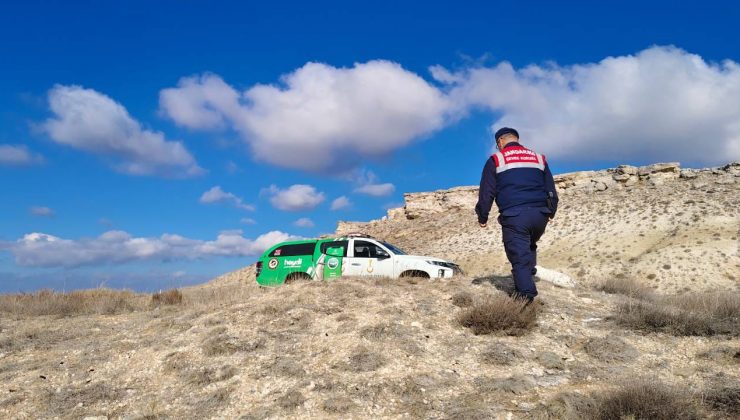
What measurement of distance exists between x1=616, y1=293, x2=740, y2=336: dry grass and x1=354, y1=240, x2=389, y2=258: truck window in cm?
688

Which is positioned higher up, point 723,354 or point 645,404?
point 723,354

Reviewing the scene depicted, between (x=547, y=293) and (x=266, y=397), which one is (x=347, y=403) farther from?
(x=547, y=293)

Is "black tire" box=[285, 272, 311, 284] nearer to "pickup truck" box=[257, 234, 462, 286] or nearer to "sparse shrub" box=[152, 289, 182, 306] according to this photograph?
"pickup truck" box=[257, 234, 462, 286]

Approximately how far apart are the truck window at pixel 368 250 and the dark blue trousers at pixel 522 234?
6483mm

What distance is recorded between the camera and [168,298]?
43.7 ft

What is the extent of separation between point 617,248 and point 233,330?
2756 centimetres

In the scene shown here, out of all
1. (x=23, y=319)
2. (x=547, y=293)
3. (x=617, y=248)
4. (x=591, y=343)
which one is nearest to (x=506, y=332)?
(x=591, y=343)

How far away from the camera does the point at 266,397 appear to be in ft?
17.3

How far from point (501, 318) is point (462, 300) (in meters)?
1.22

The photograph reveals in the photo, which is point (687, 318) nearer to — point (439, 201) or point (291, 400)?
point (291, 400)

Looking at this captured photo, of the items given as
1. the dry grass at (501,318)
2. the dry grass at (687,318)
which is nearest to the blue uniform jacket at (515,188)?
the dry grass at (501,318)

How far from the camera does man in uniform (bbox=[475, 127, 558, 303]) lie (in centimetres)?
698

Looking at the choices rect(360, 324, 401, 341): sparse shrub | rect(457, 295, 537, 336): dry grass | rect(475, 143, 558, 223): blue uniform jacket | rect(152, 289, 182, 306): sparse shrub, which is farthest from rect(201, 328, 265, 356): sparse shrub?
rect(152, 289, 182, 306): sparse shrub

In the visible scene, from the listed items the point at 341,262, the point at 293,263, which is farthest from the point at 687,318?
the point at 293,263
